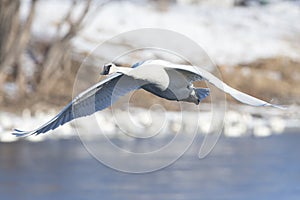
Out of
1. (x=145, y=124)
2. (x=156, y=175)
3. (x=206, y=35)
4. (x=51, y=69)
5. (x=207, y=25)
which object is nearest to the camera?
(x=156, y=175)

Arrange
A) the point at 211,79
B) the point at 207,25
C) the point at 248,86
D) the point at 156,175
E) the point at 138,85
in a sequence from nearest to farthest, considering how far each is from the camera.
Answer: the point at 211,79 < the point at 138,85 < the point at 156,175 < the point at 248,86 < the point at 207,25

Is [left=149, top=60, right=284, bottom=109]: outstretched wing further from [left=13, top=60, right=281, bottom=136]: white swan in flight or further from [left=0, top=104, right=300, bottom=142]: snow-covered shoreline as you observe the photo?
[left=0, top=104, right=300, bottom=142]: snow-covered shoreline

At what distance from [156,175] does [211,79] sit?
30.6 feet

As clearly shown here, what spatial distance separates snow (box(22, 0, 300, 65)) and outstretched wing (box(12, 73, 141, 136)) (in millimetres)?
18904

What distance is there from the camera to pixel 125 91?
965 cm

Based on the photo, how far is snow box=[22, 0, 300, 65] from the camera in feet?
103

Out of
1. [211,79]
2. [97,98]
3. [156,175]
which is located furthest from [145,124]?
[211,79]

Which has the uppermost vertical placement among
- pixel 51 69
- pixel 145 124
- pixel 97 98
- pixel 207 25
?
pixel 207 25

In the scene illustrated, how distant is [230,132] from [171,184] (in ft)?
22.8

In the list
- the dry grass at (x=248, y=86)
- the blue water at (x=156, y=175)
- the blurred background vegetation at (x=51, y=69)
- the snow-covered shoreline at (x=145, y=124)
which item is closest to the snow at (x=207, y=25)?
the dry grass at (x=248, y=86)

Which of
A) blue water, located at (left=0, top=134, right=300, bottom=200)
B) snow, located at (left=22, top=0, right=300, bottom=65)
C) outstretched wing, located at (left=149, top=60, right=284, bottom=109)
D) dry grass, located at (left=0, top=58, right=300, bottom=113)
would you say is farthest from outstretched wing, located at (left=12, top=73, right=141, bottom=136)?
snow, located at (left=22, top=0, right=300, bottom=65)

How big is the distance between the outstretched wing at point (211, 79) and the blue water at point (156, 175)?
589 centimetres

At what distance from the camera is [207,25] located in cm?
3575

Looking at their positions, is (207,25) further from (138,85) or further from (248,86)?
(138,85)
